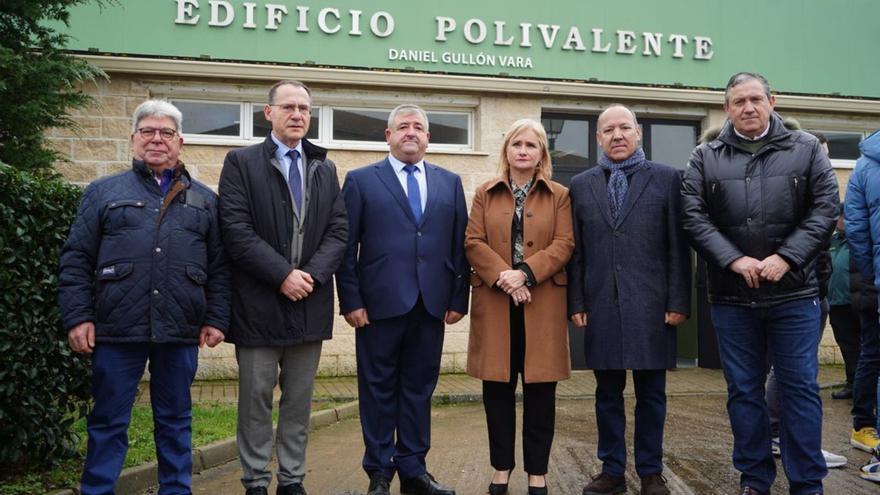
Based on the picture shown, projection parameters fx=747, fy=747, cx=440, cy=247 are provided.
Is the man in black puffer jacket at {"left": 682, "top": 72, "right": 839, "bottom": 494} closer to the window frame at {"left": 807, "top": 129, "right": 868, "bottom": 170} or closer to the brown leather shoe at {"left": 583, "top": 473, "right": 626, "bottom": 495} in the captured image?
the brown leather shoe at {"left": 583, "top": 473, "right": 626, "bottom": 495}

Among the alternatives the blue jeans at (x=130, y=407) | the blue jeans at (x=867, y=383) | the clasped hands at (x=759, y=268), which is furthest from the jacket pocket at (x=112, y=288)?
the blue jeans at (x=867, y=383)

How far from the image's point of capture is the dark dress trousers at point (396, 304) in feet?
14.4

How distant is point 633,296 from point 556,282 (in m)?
0.45

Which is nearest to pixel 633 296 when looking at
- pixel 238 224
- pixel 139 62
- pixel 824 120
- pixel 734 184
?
pixel 734 184

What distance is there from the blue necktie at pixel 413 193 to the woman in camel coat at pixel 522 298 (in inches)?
A: 13.0

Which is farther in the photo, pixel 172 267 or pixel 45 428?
pixel 45 428

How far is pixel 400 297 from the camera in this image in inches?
171

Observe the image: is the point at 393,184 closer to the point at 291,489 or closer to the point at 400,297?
the point at 400,297

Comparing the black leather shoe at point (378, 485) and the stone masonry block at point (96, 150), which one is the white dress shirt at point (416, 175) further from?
the stone masonry block at point (96, 150)

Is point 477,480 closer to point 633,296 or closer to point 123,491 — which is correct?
point 633,296

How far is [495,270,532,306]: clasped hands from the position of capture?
425 cm

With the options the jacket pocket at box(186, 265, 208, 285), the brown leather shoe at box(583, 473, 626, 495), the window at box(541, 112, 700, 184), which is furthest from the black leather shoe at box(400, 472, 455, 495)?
the window at box(541, 112, 700, 184)

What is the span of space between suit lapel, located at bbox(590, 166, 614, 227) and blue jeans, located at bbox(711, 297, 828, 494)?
2.69 feet

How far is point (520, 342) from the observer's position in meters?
4.43
